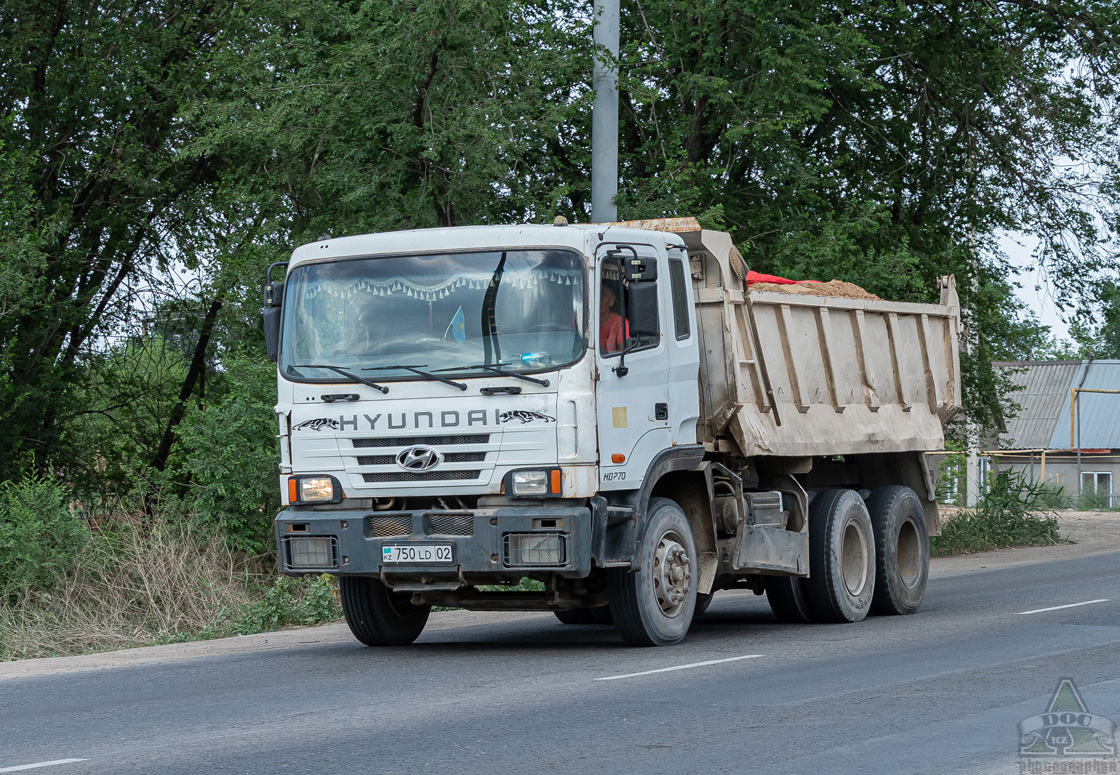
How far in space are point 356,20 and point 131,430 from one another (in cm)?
1020

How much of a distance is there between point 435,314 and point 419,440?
0.89 metres

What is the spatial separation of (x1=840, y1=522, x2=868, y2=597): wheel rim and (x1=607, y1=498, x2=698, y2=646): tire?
2758 mm

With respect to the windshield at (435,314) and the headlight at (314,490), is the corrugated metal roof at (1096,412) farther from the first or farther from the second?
the headlight at (314,490)

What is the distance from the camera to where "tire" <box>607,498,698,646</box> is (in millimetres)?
10484

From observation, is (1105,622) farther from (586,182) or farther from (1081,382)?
(1081,382)

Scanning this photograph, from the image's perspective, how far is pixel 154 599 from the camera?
47.0ft

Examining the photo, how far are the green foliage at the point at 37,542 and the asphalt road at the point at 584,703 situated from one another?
3.80 metres

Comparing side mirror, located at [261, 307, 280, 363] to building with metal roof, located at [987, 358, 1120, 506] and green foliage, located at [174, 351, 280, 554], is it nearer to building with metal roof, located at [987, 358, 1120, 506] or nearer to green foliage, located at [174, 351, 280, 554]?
green foliage, located at [174, 351, 280, 554]

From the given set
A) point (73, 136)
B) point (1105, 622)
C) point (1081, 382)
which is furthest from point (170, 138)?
point (1081, 382)

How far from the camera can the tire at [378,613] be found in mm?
11352

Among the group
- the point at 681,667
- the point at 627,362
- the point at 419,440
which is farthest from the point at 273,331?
the point at 681,667

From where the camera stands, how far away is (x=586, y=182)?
18.6m

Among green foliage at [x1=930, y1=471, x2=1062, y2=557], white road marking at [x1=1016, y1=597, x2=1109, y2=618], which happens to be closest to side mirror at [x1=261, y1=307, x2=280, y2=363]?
white road marking at [x1=1016, y1=597, x2=1109, y2=618]

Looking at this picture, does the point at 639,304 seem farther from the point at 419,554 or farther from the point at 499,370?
the point at 419,554
